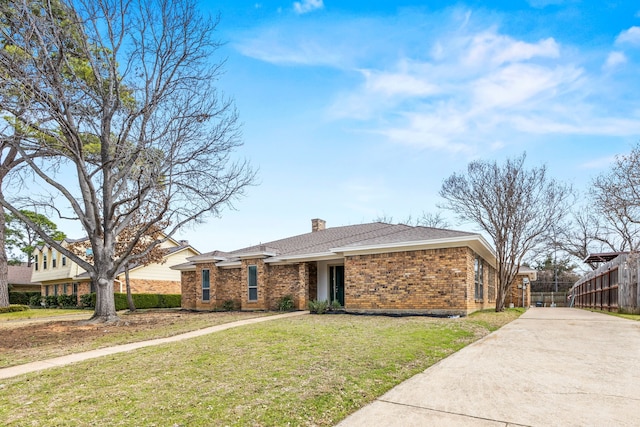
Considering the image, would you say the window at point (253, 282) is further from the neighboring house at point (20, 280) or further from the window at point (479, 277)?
the neighboring house at point (20, 280)

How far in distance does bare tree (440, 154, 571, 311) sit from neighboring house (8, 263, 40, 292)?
1600 inches

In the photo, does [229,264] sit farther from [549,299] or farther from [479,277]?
[549,299]

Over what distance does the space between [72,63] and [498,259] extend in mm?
17631

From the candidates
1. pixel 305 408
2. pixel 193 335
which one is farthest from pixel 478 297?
pixel 305 408

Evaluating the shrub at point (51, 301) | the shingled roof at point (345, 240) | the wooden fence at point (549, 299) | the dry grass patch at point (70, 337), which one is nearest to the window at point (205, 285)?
the shingled roof at point (345, 240)

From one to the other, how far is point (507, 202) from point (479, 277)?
10.7 ft

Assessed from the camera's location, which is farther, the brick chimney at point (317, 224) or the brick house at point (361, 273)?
the brick chimney at point (317, 224)

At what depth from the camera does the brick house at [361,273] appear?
46.2 feet

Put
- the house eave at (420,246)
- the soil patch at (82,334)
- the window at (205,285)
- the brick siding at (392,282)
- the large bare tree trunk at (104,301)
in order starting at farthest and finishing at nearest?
the window at (205,285), the brick siding at (392,282), the house eave at (420,246), the large bare tree trunk at (104,301), the soil patch at (82,334)

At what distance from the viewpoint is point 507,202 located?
17.2 metres

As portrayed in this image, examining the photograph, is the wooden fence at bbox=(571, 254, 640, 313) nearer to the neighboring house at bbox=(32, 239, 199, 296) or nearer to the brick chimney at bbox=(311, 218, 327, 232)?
the brick chimney at bbox=(311, 218, 327, 232)

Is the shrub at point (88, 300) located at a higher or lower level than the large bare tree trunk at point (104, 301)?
lower

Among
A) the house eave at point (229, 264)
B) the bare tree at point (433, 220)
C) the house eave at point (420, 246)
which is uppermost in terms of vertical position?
the bare tree at point (433, 220)

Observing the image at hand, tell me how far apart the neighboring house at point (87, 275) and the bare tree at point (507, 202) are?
18.7 meters
